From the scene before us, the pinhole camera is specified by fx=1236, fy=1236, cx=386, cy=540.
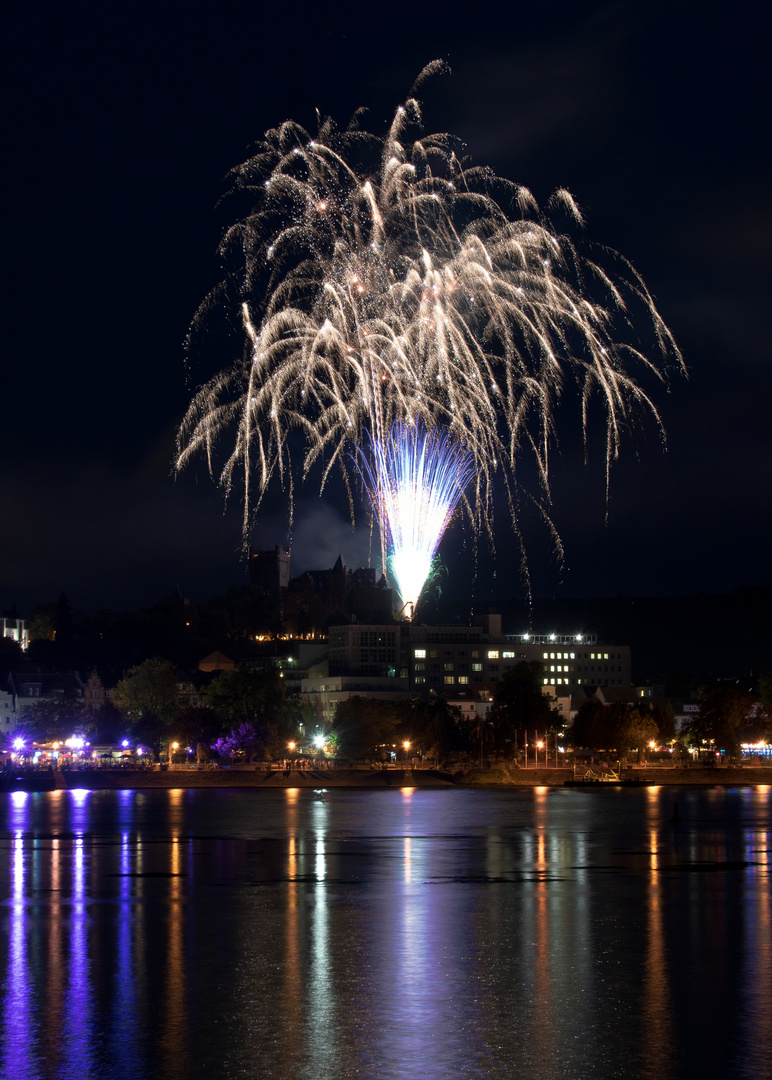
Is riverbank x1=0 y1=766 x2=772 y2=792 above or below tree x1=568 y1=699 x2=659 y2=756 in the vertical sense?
below

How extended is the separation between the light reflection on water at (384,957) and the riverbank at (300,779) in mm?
58859

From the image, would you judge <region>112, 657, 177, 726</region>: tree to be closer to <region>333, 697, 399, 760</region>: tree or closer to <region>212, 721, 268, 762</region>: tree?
<region>212, 721, 268, 762</region>: tree

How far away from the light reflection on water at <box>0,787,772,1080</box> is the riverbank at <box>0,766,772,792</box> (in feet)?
193

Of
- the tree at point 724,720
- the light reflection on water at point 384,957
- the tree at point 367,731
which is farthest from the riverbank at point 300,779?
the light reflection on water at point 384,957

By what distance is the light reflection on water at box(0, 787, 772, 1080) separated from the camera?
16859 millimetres

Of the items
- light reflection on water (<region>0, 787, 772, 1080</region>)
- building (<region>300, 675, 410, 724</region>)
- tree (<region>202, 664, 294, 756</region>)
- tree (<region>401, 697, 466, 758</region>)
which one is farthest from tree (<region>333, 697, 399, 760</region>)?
light reflection on water (<region>0, 787, 772, 1080</region>)

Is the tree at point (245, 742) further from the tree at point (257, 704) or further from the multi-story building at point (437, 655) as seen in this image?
the multi-story building at point (437, 655)

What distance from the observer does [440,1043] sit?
1733 cm

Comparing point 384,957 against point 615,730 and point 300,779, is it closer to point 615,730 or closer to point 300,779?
point 300,779

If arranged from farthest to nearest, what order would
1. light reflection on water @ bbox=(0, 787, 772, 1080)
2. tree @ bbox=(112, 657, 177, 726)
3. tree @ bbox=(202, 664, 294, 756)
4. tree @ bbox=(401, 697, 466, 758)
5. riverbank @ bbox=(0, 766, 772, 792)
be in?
tree @ bbox=(112, 657, 177, 726)
tree @ bbox=(202, 664, 294, 756)
tree @ bbox=(401, 697, 466, 758)
riverbank @ bbox=(0, 766, 772, 792)
light reflection on water @ bbox=(0, 787, 772, 1080)

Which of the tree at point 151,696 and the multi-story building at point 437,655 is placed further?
the multi-story building at point 437,655

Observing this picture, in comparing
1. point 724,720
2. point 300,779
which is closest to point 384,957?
point 300,779

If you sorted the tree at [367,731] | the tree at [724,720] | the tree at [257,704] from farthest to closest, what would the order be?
the tree at [724,720] < the tree at [367,731] < the tree at [257,704]

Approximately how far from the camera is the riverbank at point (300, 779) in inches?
4471
